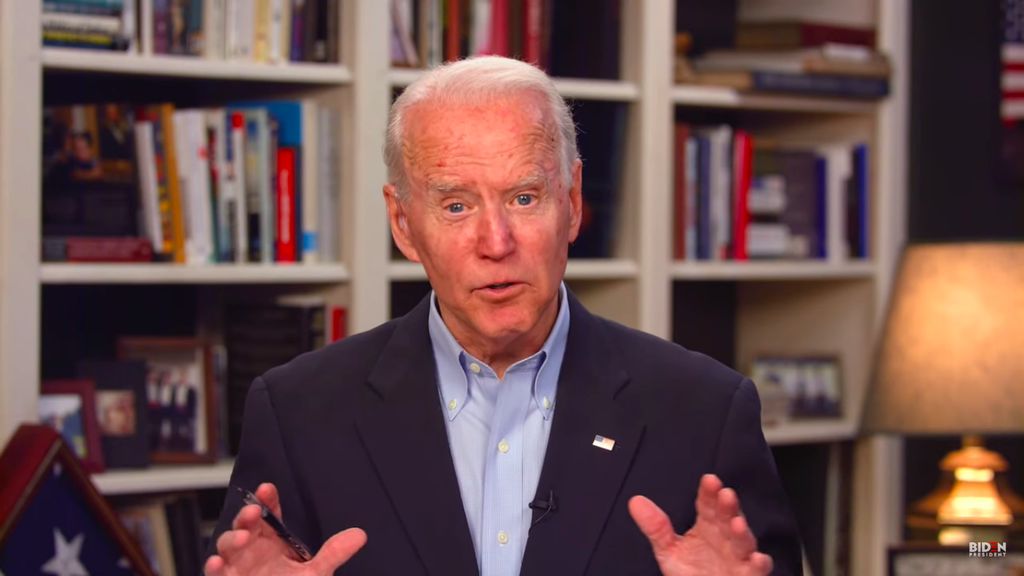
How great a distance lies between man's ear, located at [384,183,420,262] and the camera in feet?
5.95

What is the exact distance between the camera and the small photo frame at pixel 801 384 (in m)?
3.64

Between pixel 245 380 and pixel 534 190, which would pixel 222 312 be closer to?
pixel 245 380

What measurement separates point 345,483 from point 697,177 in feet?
6.23

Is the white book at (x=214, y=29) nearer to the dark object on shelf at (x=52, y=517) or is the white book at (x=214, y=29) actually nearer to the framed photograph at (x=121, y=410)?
the framed photograph at (x=121, y=410)

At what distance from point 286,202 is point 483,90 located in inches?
52.2

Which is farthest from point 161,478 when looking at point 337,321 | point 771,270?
point 771,270

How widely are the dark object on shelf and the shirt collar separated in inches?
39.2

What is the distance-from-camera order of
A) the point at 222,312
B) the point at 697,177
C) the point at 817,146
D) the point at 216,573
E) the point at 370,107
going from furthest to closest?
the point at 817,146 → the point at 697,177 → the point at 222,312 → the point at 370,107 → the point at 216,573

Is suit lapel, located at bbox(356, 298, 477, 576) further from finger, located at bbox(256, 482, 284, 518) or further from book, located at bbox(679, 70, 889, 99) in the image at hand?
book, located at bbox(679, 70, 889, 99)

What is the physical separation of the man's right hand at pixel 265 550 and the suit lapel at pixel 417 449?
19 cm

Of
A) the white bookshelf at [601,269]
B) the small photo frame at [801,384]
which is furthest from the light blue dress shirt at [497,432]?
the small photo frame at [801,384]

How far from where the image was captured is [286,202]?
2939 millimetres

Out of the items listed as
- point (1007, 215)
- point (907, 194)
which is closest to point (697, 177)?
point (907, 194)

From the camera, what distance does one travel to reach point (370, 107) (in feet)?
9.71
